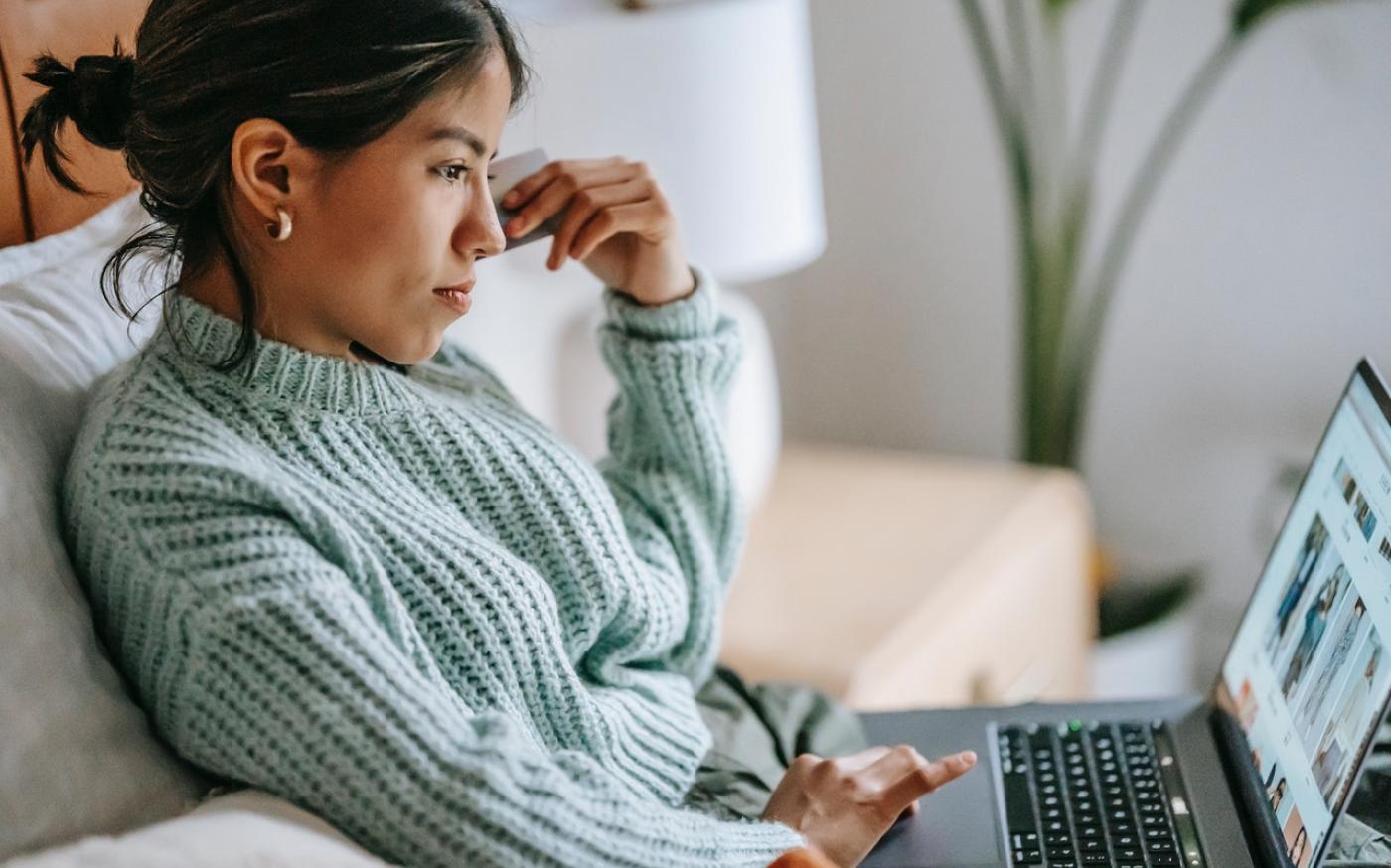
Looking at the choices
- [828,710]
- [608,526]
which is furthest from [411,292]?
[828,710]

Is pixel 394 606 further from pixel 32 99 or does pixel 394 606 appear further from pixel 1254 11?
pixel 1254 11

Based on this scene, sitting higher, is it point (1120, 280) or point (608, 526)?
point (1120, 280)

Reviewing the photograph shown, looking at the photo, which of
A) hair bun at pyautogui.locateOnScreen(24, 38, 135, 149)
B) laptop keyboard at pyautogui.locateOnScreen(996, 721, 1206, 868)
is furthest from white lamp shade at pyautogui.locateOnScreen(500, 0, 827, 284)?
laptop keyboard at pyautogui.locateOnScreen(996, 721, 1206, 868)

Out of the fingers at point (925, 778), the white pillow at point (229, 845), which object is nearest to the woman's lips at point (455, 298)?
the white pillow at point (229, 845)

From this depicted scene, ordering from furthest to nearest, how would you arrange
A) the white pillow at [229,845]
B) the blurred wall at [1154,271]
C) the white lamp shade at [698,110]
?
the blurred wall at [1154,271]
the white lamp shade at [698,110]
the white pillow at [229,845]

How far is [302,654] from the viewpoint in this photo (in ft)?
2.62

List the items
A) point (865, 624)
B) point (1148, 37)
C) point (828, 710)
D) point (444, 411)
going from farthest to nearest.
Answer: point (1148, 37) → point (865, 624) → point (828, 710) → point (444, 411)

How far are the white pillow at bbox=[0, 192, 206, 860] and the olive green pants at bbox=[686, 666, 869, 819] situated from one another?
0.38 meters

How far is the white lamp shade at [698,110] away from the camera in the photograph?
1513 millimetres

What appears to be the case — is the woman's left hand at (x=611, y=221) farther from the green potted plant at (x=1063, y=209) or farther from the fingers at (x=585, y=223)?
the green potted plant at (x=1063, y=209)

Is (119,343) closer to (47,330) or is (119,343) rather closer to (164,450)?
(47,330)

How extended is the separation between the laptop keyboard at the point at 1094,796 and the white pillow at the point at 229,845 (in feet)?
1.57

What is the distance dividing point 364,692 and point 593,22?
2.94 ft

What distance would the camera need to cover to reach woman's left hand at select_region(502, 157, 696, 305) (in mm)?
1153
